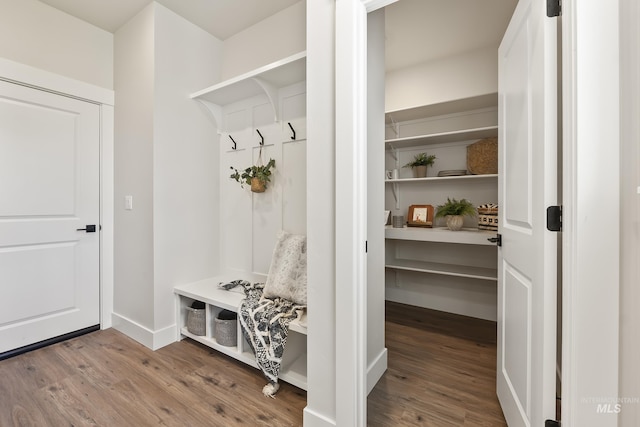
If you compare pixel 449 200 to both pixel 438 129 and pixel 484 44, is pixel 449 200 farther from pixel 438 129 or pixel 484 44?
pixel 484 44

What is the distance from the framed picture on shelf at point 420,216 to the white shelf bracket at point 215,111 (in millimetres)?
2116

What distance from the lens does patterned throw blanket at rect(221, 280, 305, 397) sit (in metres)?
1.65

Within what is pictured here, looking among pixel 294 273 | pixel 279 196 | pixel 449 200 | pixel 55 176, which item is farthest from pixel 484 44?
pixel 55 176

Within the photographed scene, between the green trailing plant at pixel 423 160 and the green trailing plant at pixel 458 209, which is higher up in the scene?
the green trailing plant at pixel 423 160

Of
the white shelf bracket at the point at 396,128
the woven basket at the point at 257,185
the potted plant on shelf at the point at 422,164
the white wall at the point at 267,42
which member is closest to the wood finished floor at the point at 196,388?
the woven basket at the point at 257,185

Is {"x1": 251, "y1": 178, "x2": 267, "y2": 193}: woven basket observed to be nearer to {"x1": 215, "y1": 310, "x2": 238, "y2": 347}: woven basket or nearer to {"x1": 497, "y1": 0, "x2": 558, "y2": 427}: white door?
{"x1": 215, "y1": 310, "x2": 238, "y2": 347}: woven basket

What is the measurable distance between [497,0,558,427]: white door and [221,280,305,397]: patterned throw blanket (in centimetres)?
113

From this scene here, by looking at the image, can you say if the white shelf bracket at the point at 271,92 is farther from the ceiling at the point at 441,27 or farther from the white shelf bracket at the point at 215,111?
the ceiling at the point at 441,27

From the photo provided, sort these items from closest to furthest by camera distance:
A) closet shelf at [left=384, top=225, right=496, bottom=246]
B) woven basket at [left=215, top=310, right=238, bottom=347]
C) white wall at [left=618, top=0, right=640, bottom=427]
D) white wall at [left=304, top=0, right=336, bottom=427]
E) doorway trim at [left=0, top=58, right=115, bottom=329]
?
white wall at [left=618, top=0, right=640, bottom=427]
white wall at [left=304, top=0, right=336, bottom=427]
woven basket at [left=215, top=310, right=238, bottom=347]
closet shelf at [left=384, top=225, right=496, bottom=246]
doorway trim at [left=0, top=58, right=115, bottom=329]

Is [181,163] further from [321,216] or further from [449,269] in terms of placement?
[449,269]

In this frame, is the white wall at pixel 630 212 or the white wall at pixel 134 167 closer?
the white wall at pixel 630 212

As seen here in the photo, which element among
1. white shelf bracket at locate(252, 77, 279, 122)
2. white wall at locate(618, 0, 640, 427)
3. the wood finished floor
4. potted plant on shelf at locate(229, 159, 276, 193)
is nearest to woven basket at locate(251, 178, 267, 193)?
potted plant on shelf at locate(229, 159, 276, 193)

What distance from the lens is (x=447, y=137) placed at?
2.69 m

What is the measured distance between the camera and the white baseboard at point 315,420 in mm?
1313
